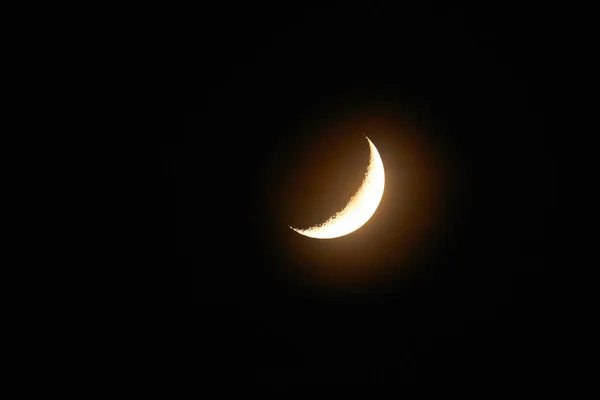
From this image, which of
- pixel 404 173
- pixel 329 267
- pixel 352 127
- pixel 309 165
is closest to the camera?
pixel 309 165


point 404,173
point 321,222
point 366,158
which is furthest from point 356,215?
point 404,173

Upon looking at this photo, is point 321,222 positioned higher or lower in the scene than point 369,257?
lower

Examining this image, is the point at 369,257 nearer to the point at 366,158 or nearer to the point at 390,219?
the point at 390,219

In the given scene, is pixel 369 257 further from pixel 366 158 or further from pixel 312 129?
pixel 312 129

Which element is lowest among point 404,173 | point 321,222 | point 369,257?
point 321,222

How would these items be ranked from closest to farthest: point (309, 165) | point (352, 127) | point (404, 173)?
point (309, 165) → point (352, 127) → point (404, 173)

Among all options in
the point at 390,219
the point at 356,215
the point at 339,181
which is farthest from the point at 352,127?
the point at 390,219

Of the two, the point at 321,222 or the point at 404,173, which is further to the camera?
the point at 404,173
